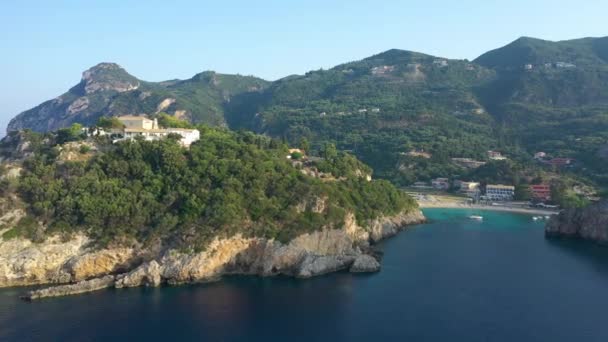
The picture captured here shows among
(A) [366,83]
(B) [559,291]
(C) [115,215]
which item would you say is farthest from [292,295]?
(A) [366,83]

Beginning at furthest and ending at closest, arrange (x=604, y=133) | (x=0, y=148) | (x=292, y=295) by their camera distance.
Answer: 1. (x=604, y=133)
2. (x=0, y=148)
3. (x=292, y=295)

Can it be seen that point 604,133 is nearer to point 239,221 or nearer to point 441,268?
point 441,268

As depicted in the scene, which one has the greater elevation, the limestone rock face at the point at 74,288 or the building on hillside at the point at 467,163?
the building on hillside at the point at 467,163

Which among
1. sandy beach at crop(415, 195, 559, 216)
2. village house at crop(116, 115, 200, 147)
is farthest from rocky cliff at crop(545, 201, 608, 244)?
village house at crop(116, 115, 200, 147)

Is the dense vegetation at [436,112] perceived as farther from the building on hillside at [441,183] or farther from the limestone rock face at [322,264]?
the limestone rock face at [322,264]

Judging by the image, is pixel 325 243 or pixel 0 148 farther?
pixel 0 148

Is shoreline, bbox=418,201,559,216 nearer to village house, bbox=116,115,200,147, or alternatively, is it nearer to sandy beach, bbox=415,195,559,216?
sandy beach, bbox=415,195,559,216

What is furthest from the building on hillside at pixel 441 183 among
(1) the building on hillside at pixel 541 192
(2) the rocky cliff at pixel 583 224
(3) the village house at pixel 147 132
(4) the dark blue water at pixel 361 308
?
(3) the village house at pixel 147 132
